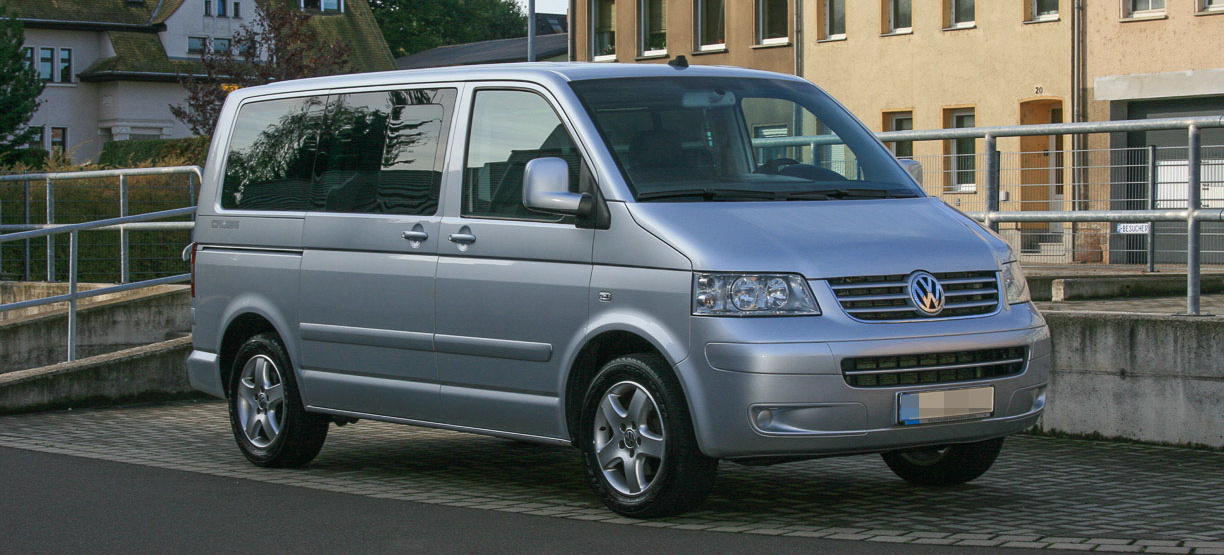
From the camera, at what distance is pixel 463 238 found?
26.6ft

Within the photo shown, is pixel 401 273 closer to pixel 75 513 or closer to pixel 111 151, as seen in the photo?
pixel 75 513

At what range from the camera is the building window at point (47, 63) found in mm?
74875

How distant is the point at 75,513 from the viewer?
7863 millimetres

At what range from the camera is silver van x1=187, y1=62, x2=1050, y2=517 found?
22.7 feet

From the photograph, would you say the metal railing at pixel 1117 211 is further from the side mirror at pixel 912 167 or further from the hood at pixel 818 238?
the hood at pixel 818 238

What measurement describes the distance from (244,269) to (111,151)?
43.3 m

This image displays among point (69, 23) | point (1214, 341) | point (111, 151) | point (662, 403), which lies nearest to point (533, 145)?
point (662, 403)

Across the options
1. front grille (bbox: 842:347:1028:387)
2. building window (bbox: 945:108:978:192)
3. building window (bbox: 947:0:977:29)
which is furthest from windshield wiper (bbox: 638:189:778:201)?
building window (bbox: 947:0:977:29)

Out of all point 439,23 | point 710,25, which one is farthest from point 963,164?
point 439,23

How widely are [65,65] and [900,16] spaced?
49.1 metres

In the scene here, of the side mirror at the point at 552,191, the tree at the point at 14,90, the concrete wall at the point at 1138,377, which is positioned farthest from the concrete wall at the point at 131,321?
the tree at the point at 14,90

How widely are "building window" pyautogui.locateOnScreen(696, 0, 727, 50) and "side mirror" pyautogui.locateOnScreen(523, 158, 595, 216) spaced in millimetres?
33883

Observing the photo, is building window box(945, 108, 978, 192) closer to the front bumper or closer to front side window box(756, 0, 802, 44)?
the front bumper

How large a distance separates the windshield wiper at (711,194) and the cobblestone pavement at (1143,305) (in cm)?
363
